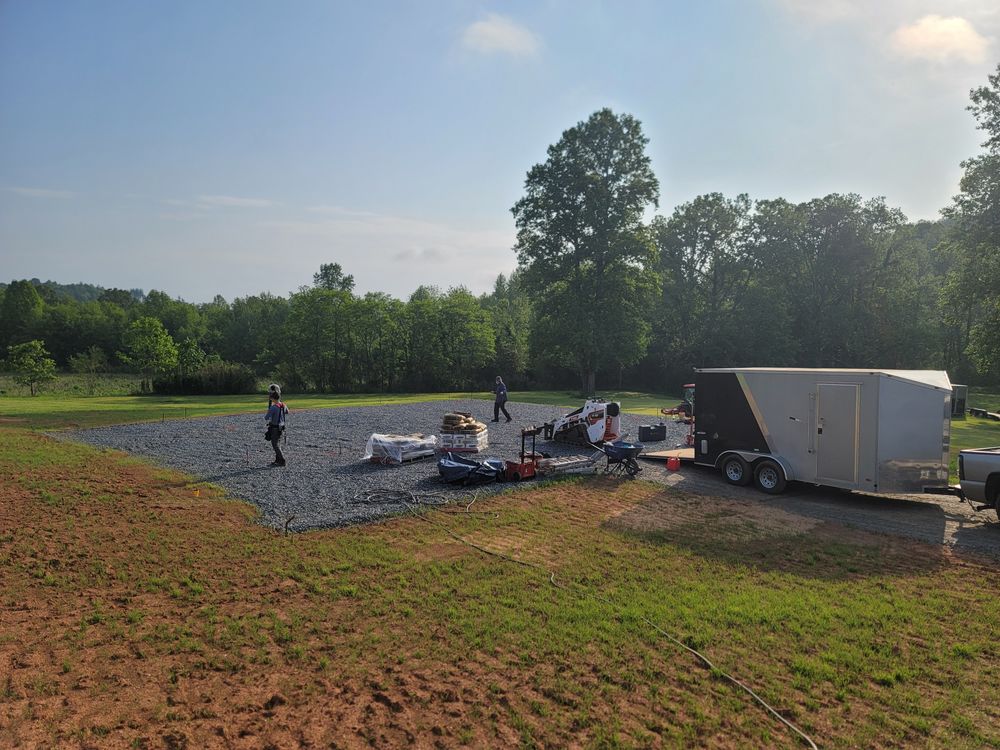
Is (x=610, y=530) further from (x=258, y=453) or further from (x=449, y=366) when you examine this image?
(x=449, y=366)

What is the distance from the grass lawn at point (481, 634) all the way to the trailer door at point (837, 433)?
6.38 feet

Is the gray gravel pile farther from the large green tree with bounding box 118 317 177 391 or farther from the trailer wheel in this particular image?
the large green tree with bounding box 118 317 177 391

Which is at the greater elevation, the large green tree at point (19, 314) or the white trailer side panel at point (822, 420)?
the large green tree at point (19, 314)

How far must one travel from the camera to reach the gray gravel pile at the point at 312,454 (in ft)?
37.3

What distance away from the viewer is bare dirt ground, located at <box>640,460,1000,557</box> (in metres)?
10.1

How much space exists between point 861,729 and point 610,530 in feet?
17.8

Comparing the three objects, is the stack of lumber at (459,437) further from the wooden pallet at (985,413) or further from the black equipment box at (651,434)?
the wooden pallet at (985,413)

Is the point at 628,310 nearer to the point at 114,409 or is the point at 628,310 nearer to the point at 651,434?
the point at 651,434

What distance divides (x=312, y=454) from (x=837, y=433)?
13172 millimetres

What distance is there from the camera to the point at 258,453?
16.9 m

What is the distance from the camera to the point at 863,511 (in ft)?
38.2

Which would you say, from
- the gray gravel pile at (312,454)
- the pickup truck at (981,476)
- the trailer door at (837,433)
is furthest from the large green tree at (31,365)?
the pickup truck at (981,476)

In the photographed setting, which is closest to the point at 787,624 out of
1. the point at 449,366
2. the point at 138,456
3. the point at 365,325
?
the point at 138,456

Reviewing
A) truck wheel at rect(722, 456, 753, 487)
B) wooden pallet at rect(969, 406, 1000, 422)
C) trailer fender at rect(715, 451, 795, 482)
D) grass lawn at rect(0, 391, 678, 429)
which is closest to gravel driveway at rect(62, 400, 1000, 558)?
truck wheel at rect(722, 456, 753, 487)
